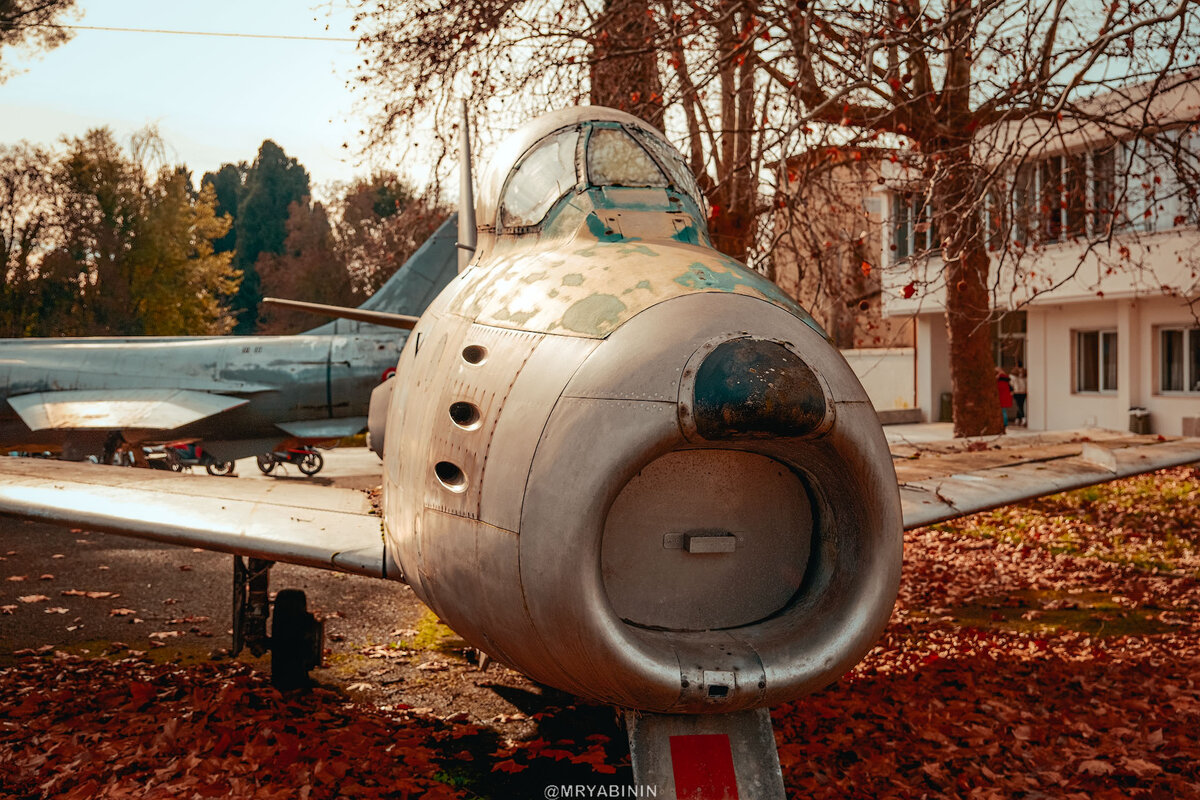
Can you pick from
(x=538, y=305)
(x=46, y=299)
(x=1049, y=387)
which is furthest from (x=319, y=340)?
(x=46, y=299)

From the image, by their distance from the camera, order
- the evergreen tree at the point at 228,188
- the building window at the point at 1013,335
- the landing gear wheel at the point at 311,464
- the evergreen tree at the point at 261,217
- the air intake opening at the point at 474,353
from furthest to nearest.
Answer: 1. the evergreen tree at the point at 228,188
2. the evergreen tree at the point at 261,217
3. the building window at the point at 1013,335
4. the landing gear wheel at the point at 311,464
5. the air intake opening at the point at 474,353

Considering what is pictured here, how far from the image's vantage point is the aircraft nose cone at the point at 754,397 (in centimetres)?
267

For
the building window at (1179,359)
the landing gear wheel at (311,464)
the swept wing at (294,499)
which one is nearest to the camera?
the swept wing at (294,499)

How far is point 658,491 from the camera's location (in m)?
3.06

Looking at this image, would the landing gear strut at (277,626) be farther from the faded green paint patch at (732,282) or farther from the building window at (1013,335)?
the building window at (1013,335)

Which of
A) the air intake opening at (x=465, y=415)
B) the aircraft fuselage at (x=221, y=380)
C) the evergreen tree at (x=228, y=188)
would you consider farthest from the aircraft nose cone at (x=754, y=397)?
the evergreen tree at (x=228, y=188)

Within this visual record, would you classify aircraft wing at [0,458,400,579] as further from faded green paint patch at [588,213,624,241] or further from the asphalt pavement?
faded green paint patch at [588,213,624,241]

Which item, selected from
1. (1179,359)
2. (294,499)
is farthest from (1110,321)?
(294,499)

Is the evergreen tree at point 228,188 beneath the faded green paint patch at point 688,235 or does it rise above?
above

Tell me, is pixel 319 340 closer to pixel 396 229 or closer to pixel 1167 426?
pixel 396 229

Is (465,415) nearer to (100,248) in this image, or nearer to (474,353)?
(474,353)

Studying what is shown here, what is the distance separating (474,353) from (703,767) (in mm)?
1645

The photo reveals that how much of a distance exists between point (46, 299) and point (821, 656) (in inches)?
1534

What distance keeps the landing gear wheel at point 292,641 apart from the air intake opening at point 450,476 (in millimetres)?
2825
